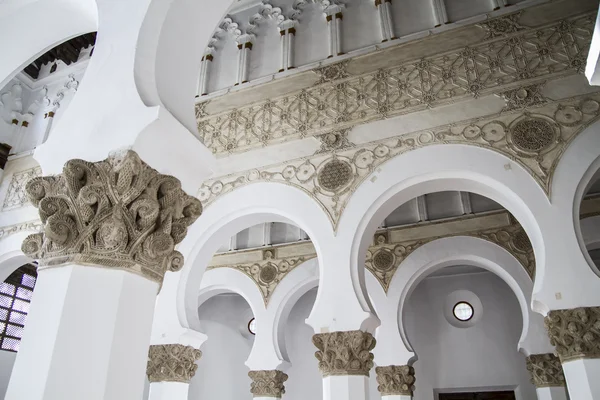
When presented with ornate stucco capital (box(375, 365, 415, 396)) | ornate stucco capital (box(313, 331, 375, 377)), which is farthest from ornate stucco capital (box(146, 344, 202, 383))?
ornate stucco capital (box(375, 365, 415, 396))

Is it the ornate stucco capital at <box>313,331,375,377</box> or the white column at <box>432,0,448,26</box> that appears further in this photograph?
the white column at <box>432,0,448,26</box>

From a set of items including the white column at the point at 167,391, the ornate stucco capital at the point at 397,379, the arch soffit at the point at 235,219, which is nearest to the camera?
the white column at the point at 167,391

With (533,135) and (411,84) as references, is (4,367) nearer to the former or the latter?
(411,84)

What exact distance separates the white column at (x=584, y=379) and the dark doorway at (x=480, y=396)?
5.11m

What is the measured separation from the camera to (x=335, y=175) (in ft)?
17.5

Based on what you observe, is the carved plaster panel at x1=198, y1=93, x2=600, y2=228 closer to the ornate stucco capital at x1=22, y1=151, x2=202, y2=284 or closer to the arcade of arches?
the arcade of arches

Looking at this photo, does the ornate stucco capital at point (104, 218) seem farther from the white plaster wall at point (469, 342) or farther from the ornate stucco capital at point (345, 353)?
the white plaster wall at point (469, 342)

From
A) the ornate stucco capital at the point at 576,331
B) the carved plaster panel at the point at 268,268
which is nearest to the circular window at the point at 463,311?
the carved plaster panel at the point at 268,268

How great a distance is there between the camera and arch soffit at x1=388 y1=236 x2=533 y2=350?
654cm

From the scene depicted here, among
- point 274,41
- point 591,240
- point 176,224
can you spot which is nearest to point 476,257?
point 591,240

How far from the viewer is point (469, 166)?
15.5 ft

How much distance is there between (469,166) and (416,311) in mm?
5496

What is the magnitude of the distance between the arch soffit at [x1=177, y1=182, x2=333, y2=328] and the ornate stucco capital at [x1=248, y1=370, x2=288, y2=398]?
6.61 ft

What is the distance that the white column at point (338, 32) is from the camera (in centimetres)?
610
